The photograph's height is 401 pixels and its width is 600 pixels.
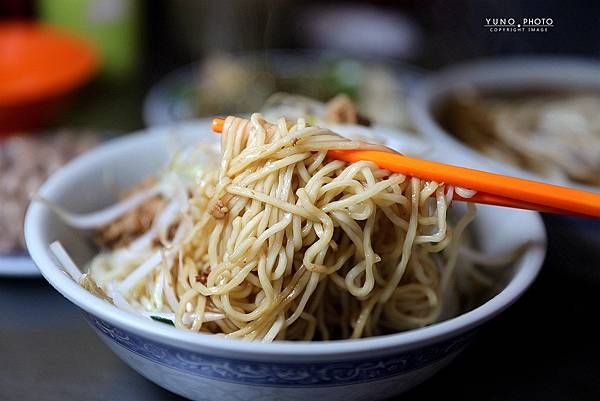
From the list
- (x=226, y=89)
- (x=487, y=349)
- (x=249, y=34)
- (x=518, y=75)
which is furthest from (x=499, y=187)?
(x=249, y=34)

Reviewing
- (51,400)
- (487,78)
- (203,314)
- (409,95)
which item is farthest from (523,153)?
(51,400)

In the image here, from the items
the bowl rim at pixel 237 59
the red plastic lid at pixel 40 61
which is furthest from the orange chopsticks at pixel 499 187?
the red plastic lid at pixel 40 61

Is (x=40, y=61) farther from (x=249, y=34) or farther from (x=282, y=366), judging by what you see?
(x=282, y=366)

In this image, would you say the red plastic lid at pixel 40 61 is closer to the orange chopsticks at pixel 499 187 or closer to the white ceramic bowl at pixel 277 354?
the white ceramic bowl at pixel 277 354

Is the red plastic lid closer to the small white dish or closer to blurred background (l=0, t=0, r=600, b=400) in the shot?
blurred background (l=0, t=0, r=600, b=400)

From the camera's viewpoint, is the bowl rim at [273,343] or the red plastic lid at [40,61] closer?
the bowl rim at [273,343]

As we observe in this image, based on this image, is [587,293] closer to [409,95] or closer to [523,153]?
[523,153]
